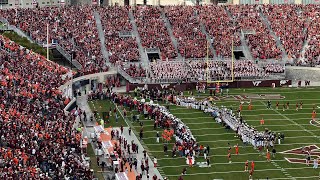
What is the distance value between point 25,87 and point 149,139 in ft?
23.8

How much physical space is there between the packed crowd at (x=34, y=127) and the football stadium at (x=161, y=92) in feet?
0.25

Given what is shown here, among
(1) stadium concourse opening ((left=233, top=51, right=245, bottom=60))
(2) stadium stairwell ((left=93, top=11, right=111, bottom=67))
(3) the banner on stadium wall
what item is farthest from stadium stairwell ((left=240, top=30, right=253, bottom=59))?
(2) stadium stairwell ((left=93, top=11, right=111, bottom=67))

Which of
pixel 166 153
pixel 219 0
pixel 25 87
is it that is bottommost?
pixel 166 153

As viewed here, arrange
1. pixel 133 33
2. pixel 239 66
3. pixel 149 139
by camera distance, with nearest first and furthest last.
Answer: pixel 149 139
pixel 239 66
pixel 133 33

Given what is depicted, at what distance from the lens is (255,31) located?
62.1 m

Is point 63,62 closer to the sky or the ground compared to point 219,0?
closer to the ground

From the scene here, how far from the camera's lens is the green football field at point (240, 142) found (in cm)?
3216

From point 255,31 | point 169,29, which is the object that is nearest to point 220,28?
point 255,31

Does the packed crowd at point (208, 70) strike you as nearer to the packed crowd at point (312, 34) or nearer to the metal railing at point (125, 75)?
the metal railing at point (125, 75)

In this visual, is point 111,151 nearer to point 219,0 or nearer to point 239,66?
point 239,66

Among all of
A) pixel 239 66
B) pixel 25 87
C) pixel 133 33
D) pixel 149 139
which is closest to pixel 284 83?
pixel 239 66

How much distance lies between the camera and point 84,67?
53.2 m

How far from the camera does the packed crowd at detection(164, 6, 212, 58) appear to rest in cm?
5812

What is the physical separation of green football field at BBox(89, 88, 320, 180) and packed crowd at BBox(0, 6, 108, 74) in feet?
29.0
